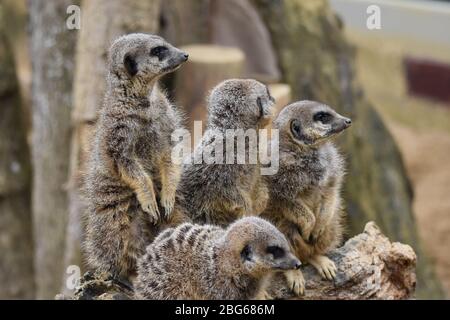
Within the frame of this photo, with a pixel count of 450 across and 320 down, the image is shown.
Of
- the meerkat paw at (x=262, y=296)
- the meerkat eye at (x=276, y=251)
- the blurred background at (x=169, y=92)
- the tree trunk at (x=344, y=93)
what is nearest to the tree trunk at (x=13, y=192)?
the blurred background at (x=169, y=92)

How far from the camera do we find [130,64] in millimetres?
3250

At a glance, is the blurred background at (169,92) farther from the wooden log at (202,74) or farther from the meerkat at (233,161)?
the meerkat at (233,161)

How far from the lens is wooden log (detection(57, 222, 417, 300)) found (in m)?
3.39

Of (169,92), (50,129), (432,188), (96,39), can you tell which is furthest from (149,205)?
(432,188)

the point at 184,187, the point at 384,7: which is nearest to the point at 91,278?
the point at 184,187

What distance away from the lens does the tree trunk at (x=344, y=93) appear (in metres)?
7.09

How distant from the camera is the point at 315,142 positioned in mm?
3443

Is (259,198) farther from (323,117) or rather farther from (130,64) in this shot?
(130,64)

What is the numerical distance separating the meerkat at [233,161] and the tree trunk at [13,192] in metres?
3.74

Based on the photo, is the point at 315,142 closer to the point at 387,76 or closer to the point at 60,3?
the point at 60,3

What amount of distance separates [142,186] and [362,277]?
3.04ft

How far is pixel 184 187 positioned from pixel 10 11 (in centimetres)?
1143
